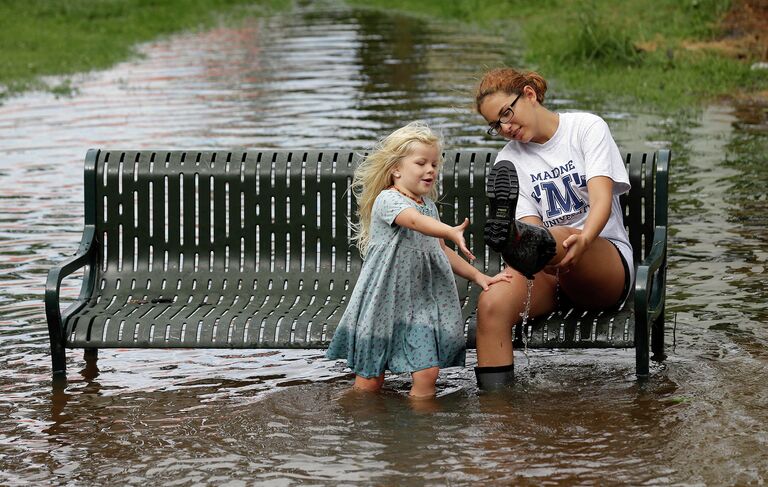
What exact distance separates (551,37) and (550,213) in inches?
619

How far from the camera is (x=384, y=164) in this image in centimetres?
594

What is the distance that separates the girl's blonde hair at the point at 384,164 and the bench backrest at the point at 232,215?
0.37 metres

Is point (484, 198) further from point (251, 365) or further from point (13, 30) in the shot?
point (13, 30)

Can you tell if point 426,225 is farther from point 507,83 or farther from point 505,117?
point 507,83

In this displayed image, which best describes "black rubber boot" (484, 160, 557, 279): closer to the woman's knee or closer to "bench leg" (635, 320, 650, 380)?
the woman's knee

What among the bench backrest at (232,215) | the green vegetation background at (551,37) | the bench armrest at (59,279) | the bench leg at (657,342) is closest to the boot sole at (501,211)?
the bench backrest at (232,215)

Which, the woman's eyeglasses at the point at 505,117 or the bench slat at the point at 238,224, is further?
the bench slat at the point at 238,224

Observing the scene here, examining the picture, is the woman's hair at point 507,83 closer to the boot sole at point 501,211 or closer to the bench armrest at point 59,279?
the boot sole at point 501,211

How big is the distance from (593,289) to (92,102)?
11.9 m

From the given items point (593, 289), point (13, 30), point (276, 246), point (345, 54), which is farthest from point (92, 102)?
point (593, 289)

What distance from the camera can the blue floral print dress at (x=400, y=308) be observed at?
19.2 feet

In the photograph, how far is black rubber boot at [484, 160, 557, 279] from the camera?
549 cm

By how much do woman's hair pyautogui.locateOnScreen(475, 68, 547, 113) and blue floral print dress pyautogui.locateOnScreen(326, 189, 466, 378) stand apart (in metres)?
0.61

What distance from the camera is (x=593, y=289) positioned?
237 inches
